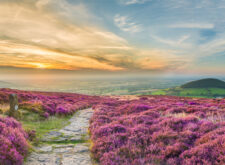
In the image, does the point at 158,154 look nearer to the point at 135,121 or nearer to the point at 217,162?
the point at 217,162

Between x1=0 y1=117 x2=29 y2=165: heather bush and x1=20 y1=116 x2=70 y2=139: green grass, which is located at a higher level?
x1=0 y1=117 x2=29 y2=165: heather bush

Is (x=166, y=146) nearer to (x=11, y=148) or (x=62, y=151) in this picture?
(x=62, y=151)

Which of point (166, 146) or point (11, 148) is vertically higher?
point (11, 148)

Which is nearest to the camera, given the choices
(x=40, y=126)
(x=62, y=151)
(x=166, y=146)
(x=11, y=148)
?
(x=11, y=148)

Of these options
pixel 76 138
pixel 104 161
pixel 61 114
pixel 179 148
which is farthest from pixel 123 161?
pixel 61 114

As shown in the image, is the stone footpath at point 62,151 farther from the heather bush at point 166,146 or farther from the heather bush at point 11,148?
the heather bush at point 166,146

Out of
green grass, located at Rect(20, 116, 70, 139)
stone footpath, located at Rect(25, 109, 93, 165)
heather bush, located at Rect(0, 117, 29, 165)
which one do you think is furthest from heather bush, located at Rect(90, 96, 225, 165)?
green grass, located at Rect(20, 116, 70, 139)

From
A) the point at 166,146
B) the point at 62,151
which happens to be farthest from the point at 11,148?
the point at 166,146

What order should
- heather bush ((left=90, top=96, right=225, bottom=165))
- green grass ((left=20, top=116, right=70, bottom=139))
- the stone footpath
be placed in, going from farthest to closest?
green grass ((left=20, top=116, right=70, bottom=139)), the stone footpath, heather bush ((left=90, top=96, right=225, bottom=165))

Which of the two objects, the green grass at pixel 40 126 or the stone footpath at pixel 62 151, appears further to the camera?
the green grass at pixel 40 126

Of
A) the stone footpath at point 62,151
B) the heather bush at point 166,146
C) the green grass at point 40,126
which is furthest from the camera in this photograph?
the green grass at point 40,126

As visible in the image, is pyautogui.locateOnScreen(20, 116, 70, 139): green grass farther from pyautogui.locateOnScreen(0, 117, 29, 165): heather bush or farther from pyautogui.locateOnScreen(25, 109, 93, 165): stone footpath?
pyautogui.locateOnScreen(0, 117, 29, 165): heather bush

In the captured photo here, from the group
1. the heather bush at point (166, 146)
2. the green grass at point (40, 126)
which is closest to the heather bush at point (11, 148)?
the green grass at point (40, 126)

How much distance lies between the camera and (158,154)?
5.04 m
